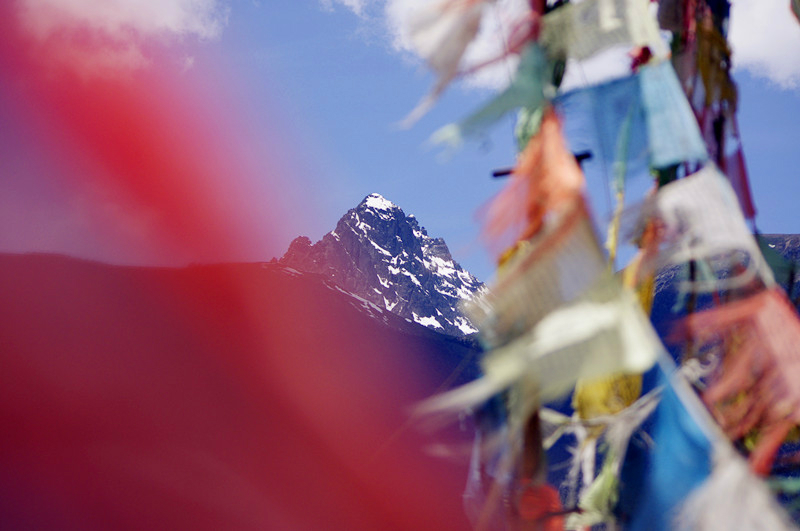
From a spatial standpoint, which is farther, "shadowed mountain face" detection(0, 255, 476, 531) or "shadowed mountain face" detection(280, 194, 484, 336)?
"shadowed mountain face" detection(280, 194, 484, 336)

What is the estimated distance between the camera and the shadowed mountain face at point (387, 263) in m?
76.6

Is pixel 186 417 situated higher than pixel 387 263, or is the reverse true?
pixel 387 263

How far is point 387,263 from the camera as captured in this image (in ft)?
269

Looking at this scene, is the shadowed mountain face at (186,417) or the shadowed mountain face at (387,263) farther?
the shadowed mountain face at (387,263)

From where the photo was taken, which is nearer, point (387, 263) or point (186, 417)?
point (186, 417)

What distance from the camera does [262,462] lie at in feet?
27.8

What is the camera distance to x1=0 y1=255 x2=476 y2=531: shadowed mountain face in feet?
22.4

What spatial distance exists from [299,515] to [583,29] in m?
7.38

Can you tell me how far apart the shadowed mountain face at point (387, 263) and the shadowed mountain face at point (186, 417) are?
61.2 m

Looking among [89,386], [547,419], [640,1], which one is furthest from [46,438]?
[640,1]

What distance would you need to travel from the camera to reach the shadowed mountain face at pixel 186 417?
6.82 meters

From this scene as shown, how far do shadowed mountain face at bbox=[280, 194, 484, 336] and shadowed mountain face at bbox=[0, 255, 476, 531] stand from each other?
6121 cm

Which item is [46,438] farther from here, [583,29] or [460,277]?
[460,277]

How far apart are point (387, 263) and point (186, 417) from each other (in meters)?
73.9
